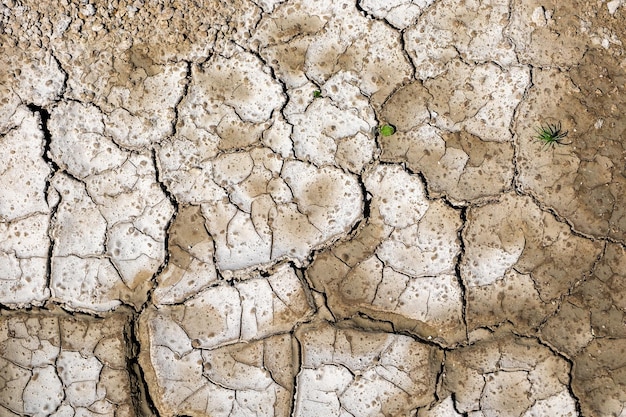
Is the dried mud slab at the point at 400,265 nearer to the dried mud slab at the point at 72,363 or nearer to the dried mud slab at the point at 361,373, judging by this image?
the dried mud slab at the point at 361,373

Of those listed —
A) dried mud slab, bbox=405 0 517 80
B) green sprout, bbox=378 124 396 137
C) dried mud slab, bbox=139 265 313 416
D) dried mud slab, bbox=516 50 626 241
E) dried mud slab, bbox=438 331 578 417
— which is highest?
dried mud slab, bbox=405 0 517 80

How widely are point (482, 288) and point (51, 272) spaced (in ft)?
6.41

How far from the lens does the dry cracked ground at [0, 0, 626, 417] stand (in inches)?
116

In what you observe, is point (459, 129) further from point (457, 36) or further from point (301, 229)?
point (301, 229)

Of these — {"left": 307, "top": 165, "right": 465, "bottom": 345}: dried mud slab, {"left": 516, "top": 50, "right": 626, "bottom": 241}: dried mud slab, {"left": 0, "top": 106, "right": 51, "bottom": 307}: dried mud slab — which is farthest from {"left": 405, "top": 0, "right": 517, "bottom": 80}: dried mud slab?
{"left": 0, "top": 106, "right": 51, "bottom": 307}: dried mud slab

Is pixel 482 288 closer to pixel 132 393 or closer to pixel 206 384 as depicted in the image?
pixel 206 384

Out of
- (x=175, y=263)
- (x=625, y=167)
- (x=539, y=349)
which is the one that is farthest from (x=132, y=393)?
(x=625, y=167)

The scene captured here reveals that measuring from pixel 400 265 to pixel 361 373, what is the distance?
20.3 inches

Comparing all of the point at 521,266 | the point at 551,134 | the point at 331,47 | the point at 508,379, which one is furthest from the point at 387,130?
the point at 508,379

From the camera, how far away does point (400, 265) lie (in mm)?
2975

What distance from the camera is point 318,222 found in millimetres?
2973

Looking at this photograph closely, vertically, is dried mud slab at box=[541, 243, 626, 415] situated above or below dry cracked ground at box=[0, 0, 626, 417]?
below

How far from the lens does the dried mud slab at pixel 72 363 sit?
9.71ft

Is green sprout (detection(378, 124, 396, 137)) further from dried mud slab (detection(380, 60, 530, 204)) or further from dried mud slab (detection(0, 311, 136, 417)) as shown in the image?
dried mud slab (detection(0, 311, 136, 417))
